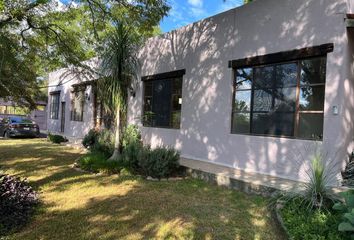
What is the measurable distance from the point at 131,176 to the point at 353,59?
5878 mm

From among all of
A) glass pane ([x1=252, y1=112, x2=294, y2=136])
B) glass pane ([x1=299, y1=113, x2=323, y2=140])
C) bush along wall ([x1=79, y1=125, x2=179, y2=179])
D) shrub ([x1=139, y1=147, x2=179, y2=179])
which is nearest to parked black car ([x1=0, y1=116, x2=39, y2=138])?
bush along wall ([x1=79, y1=125, x2=179, y2=179])

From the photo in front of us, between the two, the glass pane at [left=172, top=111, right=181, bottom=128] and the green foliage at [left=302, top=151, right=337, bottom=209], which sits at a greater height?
the glass pane at [left=172, top=111, right=181, bottom=128]

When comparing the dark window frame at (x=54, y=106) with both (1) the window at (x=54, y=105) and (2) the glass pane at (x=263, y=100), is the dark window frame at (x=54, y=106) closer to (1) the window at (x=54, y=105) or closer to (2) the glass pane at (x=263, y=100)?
(1) the window at (x=54, y=105)

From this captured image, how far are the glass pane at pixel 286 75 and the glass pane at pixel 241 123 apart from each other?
51.1 inches

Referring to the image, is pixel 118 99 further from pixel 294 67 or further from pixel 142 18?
pixel 294 67

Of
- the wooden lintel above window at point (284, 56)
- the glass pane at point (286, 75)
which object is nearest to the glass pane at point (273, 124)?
the glass pane at point (286, 75)

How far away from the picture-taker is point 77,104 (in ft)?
63.0

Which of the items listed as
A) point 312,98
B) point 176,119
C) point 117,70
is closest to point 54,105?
point 176,119

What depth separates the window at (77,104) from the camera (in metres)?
18.2

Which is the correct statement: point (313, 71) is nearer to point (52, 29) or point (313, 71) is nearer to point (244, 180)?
point (244, 180)

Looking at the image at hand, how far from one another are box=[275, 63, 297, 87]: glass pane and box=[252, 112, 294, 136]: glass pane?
750mm

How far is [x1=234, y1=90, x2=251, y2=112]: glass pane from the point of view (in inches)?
338

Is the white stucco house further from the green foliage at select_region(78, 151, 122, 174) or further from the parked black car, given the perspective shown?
the parked black car

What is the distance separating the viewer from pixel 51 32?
9750 millimetres
